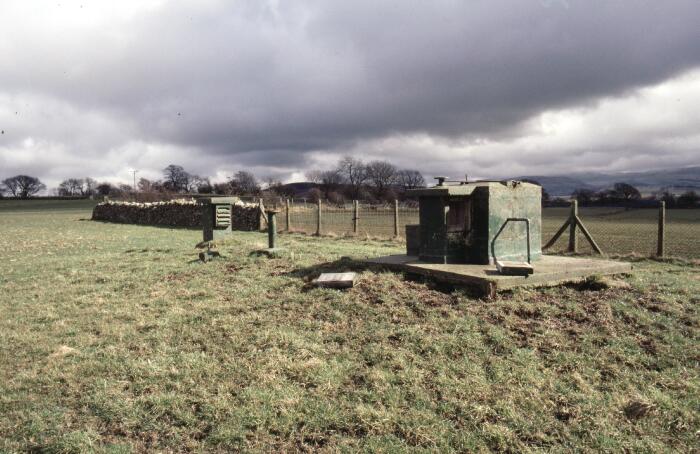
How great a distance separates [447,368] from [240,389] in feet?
6.44

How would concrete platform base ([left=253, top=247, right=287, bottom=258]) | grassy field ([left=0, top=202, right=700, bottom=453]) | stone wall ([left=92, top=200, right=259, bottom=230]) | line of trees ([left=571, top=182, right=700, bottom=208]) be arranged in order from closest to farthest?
grassy field ([left=0, top=202, right=700, bottom=453]) < concrete platform base ([left=253, top=247, right=287, bottom=258]) < stone wall ([left=92, top=200, right=259, bottom=230]) < line of trees ([left=571, top=182, right=700, bottom=208])

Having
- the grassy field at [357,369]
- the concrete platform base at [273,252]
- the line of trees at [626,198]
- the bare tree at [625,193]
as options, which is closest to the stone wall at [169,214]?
the concrete platform base at [273,252]

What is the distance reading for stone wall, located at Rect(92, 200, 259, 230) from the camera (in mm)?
24562

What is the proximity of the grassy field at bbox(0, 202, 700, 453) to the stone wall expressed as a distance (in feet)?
55.9

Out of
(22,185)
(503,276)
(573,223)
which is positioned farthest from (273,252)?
(22,185)

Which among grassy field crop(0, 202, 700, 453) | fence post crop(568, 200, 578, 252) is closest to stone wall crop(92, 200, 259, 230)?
fence post crop(568, 200, 578, 252)

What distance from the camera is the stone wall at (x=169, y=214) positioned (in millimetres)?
24562

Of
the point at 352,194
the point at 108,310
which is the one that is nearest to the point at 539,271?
the point at 108,310

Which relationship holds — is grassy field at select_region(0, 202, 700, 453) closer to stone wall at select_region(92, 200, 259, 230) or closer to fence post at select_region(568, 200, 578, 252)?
fence post at select_region(568, 200, 578, 252)

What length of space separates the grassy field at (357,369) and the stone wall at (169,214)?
55.9 ft

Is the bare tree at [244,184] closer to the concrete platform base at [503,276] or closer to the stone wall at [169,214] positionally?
the stone wall at [169,214]

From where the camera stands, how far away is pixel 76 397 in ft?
13.7

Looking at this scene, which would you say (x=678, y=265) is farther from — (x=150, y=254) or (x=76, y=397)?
(x=150, y=254)

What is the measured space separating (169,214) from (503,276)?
2808 cm
